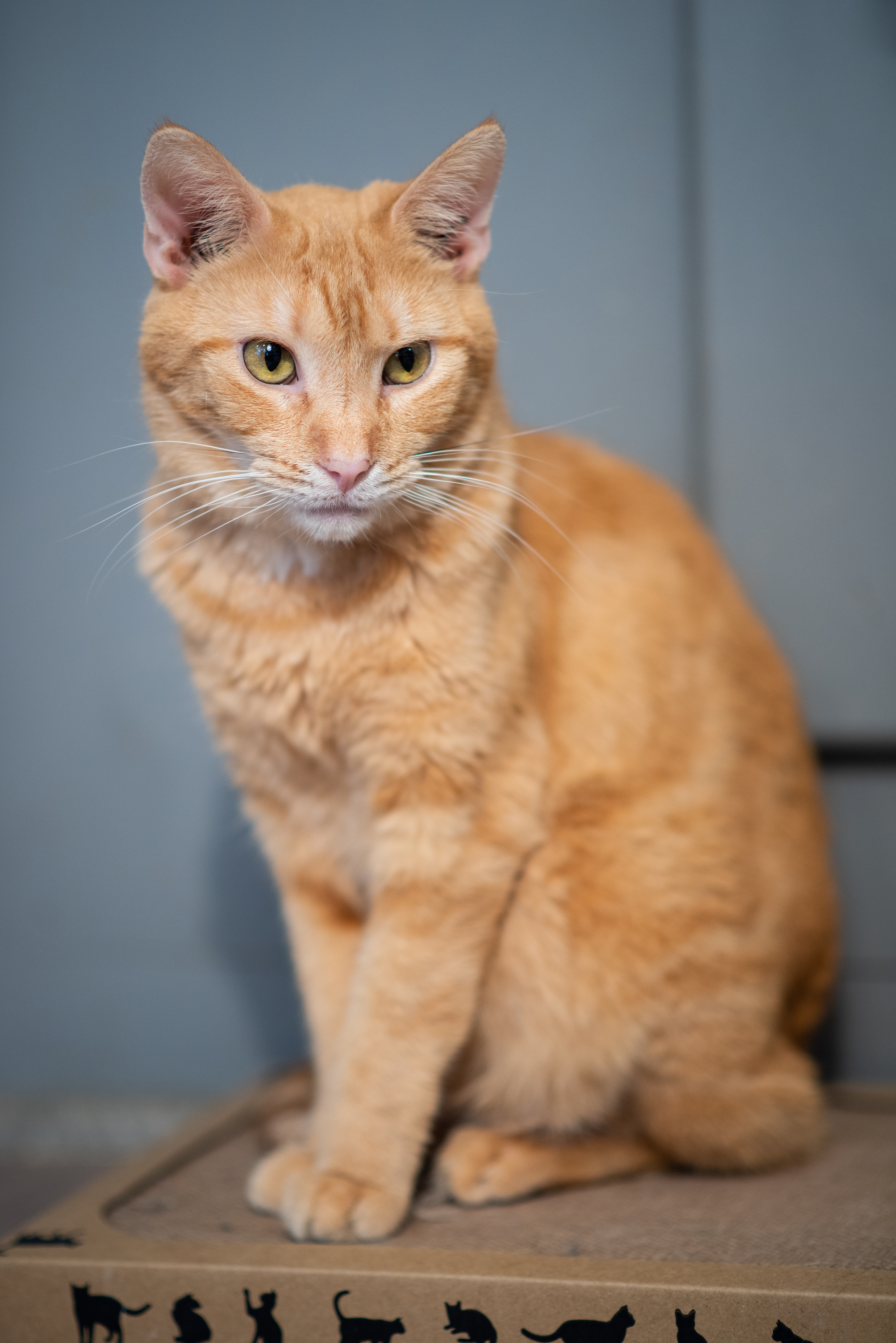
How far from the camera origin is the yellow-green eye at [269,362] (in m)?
1.07

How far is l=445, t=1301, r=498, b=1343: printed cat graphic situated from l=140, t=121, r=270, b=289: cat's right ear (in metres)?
1.09

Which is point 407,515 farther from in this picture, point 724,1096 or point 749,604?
point 724,1096

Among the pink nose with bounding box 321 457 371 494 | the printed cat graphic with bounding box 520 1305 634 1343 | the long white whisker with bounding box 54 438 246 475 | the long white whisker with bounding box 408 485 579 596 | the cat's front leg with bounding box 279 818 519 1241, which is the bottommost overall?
the printed cat graphic with bounding box 520 1305 634 1343

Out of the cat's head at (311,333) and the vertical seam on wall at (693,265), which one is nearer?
the cat's head at (311,333)

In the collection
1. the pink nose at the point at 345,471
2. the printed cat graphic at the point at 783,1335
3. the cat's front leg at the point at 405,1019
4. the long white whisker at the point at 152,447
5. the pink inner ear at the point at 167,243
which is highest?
the pink inner ear at the point at 167,243

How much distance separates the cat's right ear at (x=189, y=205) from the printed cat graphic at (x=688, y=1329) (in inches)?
45.3

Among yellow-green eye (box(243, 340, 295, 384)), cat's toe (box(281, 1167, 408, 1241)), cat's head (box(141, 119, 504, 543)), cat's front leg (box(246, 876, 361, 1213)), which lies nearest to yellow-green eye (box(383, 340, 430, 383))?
cat's head (box(141, 119, 504, 543))

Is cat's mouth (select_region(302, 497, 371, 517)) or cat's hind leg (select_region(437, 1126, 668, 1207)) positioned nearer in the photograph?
cat's mouth (select_region(302, 497, 371, 517))

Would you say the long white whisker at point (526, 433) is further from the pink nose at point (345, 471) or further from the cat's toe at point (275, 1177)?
the cat's toe at point (275, 1177)

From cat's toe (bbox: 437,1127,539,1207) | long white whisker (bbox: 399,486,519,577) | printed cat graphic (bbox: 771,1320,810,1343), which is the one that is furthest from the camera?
cat's toe (bbox: 437,1127,539,1207)

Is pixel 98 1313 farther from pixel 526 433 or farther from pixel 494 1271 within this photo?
pixel 526 433

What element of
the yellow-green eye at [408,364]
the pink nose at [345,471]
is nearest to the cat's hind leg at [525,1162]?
the pink nose at [345,471]

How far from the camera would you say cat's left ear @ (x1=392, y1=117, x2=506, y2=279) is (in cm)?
105

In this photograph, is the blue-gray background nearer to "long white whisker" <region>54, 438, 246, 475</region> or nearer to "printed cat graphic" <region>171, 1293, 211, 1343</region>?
"long white whisker" <region>54, 438, 246, 475</region>
